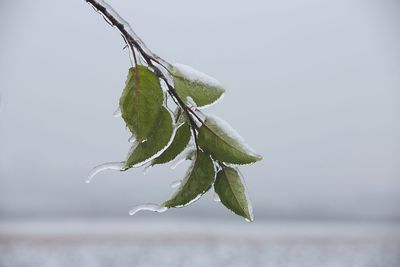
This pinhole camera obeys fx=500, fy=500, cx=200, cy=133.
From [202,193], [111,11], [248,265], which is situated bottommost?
[248,265]

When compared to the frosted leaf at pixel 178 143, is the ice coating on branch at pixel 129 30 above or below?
above

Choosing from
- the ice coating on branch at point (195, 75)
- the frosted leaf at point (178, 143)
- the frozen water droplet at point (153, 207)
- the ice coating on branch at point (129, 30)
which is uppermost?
the ice coating on branch at point (129, 30)

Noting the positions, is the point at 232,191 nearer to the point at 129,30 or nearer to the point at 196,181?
the point at 196,181

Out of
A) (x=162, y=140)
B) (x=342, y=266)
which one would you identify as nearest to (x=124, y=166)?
(x=162, y=140)

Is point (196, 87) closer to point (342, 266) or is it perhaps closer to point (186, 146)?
point (186, 146)
